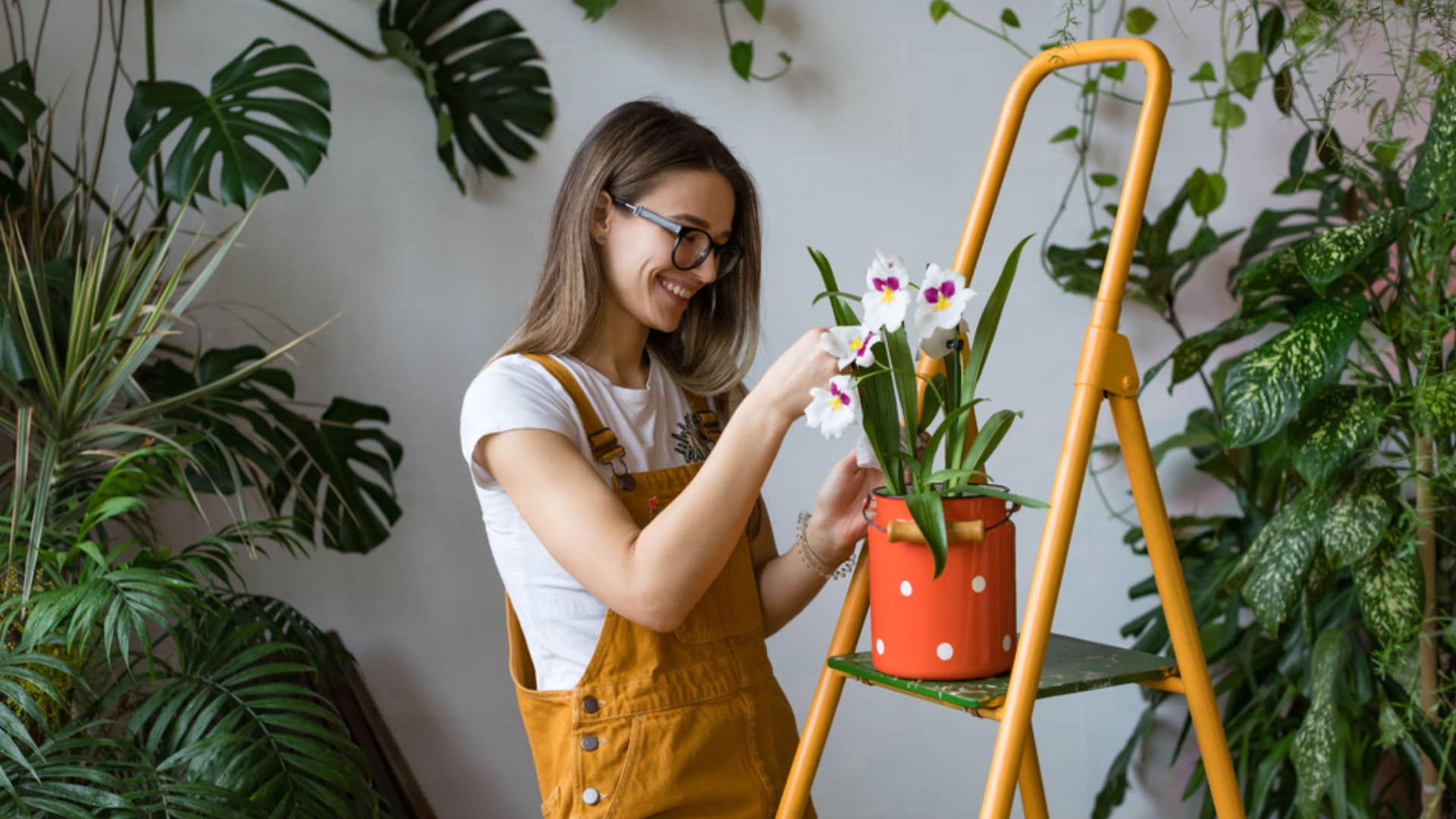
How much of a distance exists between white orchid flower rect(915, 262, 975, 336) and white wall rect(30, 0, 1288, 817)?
1.43 m

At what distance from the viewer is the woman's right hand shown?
1.06m

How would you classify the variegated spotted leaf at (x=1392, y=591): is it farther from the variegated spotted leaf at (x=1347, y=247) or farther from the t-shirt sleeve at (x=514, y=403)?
the t-shirt sleeve at (x=514, y=403)

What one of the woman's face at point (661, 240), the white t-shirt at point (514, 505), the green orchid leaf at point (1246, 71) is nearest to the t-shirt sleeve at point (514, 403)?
the white t-shirt at point (514, 505)

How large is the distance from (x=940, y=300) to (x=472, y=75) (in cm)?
160

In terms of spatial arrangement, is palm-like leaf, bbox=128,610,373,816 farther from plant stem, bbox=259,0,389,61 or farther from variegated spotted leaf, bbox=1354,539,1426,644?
variegated spotted leaf, bbox=1354,539,1426,644

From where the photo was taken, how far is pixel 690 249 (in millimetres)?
1345

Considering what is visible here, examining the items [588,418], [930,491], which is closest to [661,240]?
[588,418]

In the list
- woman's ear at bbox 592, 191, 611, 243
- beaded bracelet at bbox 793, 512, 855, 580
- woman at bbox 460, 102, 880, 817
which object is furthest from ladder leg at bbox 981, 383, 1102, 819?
woman's ear at bbox 592, 191, 611, 243

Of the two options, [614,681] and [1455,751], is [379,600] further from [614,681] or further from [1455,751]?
[1455,751]

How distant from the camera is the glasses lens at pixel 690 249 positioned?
133 cm

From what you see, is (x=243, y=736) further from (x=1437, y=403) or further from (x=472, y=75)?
(x=1437, y=403)

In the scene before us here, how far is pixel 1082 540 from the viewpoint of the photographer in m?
2.61

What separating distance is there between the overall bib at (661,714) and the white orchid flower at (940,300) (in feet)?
1.29

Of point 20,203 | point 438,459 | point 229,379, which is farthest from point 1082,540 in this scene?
point 20,203
